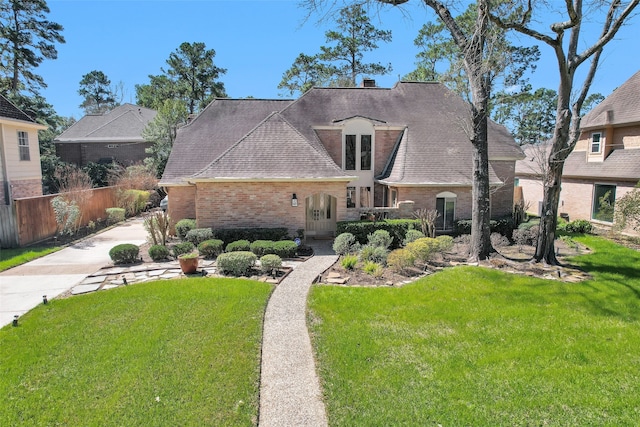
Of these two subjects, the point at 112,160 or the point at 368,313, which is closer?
the point at 368,313

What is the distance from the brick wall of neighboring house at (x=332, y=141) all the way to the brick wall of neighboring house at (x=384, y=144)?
1.99 m

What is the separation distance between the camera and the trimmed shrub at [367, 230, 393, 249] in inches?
540

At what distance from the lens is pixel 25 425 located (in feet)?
15.3

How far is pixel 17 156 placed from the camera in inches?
734

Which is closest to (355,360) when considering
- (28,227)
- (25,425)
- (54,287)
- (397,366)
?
(397,366)

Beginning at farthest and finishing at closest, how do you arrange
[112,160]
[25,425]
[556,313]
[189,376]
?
1. [112,160]
2. [556,313]
3. [189,376]
4. [25,425]

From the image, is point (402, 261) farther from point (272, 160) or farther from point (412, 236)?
point (272, 160)

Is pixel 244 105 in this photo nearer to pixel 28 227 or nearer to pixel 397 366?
pixel 28 227

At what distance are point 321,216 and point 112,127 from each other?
96.2 ft

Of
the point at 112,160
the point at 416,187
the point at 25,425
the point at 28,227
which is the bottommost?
the point at 25,425

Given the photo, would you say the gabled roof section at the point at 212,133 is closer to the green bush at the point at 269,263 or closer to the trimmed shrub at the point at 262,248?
the trimmed shrub at the point at 262,248

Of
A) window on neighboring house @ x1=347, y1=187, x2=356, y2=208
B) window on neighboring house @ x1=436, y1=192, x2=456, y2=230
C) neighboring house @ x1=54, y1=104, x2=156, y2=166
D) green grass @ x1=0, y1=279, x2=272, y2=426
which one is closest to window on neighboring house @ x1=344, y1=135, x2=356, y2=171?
window on neighboring house @ x1=347, y1=187, x2=356, y2=208

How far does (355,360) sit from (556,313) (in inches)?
197

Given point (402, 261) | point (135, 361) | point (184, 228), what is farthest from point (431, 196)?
point (135, 361)
